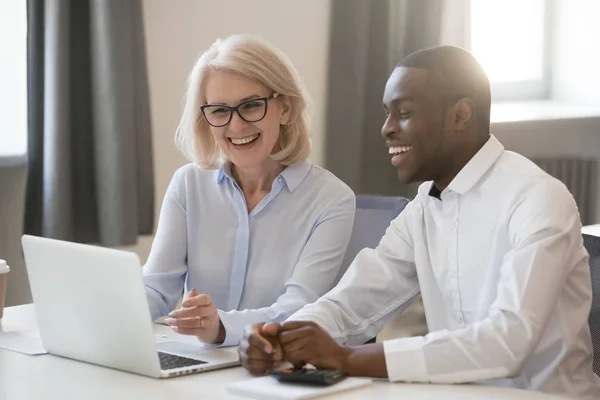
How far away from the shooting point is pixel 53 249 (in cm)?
171

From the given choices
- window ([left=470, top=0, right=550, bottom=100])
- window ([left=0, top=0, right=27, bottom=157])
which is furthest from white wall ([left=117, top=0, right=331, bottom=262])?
window ([left=470, top=0, right=550, bottom=100])

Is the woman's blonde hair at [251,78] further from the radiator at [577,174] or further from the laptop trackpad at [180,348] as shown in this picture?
the radiator at [577,174]

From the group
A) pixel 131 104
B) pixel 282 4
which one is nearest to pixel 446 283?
pixel 131 104

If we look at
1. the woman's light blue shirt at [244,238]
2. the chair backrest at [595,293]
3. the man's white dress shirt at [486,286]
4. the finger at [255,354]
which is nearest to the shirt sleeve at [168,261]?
the woman's light blue shirt at [244,238]

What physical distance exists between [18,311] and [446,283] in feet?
3.24

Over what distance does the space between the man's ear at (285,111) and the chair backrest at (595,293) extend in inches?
30.8

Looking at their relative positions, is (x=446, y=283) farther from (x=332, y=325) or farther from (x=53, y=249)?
(x=53, y=249)

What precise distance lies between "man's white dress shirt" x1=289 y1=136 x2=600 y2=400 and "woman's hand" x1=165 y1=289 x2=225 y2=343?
0.18 meters

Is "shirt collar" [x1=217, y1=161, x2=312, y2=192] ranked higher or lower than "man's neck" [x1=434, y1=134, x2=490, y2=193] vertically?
lower

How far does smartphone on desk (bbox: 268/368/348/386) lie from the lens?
1.53 m

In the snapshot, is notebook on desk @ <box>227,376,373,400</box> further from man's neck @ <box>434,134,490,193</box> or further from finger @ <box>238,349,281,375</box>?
man's neck @ <box>434,134,490,193</box>

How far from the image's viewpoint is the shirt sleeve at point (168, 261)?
89.4 inches

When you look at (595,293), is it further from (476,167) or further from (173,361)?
(173,361)

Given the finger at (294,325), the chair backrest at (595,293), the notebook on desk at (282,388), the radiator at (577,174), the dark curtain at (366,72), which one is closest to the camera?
the notebook on desk at (282,388)
